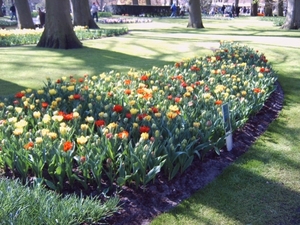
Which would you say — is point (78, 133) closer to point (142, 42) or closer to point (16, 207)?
point (16, 207)

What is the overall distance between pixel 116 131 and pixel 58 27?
27.9 feet

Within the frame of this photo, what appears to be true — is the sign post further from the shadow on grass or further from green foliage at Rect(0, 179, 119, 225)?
green foliage at Rect(0, 179, 119, 225)

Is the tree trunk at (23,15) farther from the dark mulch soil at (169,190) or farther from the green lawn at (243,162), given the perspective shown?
the dark mulch soil at (169,190)

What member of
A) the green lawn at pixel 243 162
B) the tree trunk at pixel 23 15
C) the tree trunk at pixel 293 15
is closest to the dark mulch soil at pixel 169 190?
the green lawn at pixel 243 162

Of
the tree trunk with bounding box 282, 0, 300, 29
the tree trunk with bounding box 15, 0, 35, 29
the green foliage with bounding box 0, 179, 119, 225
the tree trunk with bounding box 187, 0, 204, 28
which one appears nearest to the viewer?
the green foliage with bounding box 0, 179, 119, 225

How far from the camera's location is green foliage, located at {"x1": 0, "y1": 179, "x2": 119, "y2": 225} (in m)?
2.33

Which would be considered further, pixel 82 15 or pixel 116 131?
pixel 82 15

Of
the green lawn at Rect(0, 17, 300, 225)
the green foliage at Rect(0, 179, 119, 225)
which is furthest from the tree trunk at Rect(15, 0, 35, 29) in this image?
the green foliage at Rect(0, 179, 119, 225)

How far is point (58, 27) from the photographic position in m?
11.3

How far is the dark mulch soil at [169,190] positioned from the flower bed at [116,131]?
105 millimetres

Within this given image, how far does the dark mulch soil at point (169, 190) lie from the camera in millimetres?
2889

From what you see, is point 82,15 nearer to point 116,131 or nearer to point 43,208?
point 116,131

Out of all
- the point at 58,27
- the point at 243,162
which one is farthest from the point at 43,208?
the point at 58,27

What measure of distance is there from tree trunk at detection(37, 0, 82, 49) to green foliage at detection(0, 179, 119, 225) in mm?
9223
